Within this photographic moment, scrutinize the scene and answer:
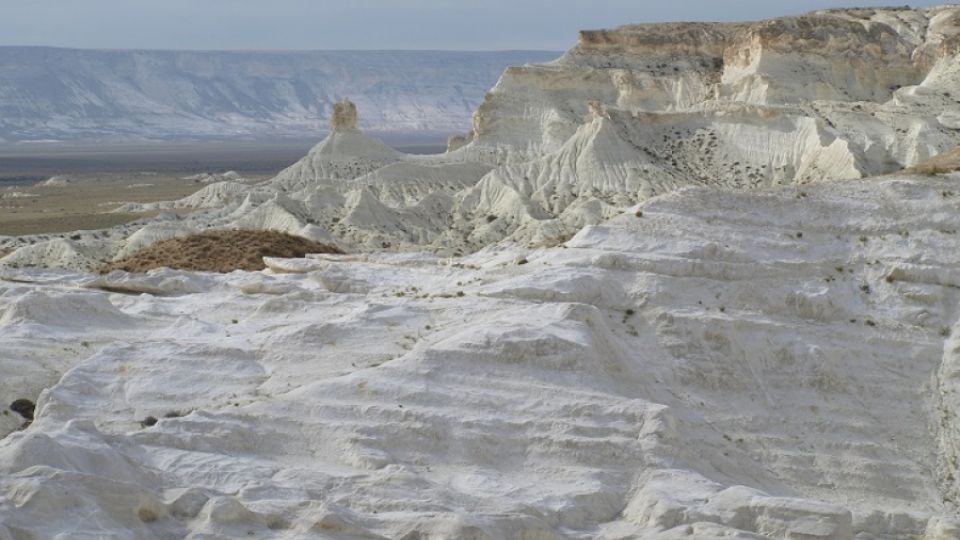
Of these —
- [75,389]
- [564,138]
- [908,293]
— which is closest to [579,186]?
[564,138]

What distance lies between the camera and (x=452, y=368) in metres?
28.9

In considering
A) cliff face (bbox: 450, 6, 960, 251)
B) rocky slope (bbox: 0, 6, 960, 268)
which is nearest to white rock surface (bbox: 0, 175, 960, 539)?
rocky slope (bbox: 0, 6, 960, 268)

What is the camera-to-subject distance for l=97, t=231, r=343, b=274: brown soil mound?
149 ft

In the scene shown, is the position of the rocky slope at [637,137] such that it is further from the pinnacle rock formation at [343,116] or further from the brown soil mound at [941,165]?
the brown soil mound at [941,165]

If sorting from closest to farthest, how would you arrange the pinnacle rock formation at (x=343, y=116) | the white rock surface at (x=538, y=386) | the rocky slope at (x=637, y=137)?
the white rock surface at (x=538, y=386)
the rocky slope at (x=637, y=137)
the pinnacle rock formation at (x=343, y=116)

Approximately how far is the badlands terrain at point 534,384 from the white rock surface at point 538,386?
0.06 meters

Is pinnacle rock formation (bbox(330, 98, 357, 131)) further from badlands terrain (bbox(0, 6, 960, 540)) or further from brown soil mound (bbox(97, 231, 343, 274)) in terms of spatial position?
badlands terrain (bbox(0, 6, 960, 540))

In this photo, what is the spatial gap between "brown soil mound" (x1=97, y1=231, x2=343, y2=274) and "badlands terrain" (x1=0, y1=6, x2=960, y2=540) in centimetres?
473

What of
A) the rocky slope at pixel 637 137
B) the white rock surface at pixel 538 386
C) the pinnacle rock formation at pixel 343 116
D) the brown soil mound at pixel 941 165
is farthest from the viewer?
the pinnacle rock formation at pixel 343 116

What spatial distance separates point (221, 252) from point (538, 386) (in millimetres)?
20667

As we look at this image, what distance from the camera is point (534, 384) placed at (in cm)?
2853

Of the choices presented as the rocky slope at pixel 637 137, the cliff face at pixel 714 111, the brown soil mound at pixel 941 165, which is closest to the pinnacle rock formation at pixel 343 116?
the rocky slope at pixel 637 137

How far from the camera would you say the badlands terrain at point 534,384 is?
81.4ft

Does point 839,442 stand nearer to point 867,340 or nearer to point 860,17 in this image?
point 867,340
